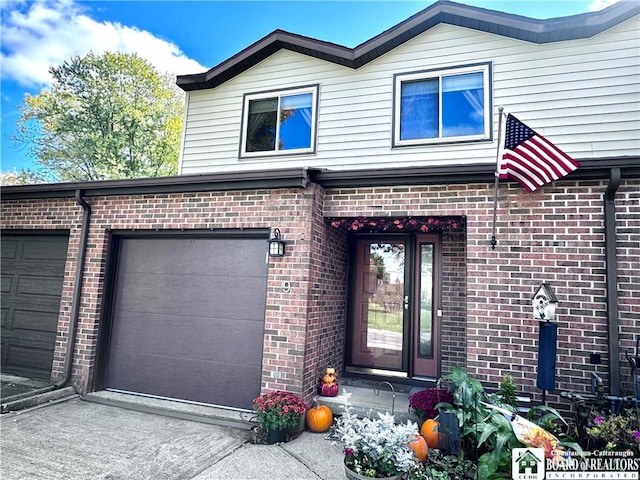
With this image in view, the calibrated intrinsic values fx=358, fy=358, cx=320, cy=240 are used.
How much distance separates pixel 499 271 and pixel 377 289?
2.11 meters

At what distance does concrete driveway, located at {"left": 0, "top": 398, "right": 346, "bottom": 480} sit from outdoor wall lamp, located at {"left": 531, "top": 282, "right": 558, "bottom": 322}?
94.4 inches

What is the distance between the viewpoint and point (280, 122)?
6199 mm

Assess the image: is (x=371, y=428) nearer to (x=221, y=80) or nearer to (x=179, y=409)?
(x=179, y=409)

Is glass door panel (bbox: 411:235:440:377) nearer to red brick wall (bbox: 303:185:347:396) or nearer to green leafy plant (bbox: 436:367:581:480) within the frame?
red brick wall (bbox: 303:185:347:396)

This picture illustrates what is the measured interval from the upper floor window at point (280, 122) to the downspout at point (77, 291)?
262cm

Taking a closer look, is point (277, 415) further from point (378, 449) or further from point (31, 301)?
point (31, 301)

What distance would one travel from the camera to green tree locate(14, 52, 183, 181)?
1456cm

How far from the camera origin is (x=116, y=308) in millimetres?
5457

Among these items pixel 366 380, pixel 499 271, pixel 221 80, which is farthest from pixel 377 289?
pixel 221 80

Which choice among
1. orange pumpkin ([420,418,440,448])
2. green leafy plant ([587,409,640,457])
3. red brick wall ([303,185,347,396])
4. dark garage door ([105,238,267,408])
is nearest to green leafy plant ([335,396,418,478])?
orange pumpkin ([420,418,440,448])

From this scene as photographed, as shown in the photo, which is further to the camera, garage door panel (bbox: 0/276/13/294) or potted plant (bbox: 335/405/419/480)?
garage door panel (bbox: 0/276/13/294)

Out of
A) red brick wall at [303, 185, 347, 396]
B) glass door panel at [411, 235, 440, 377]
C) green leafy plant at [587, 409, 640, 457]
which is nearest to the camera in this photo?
green leafy plant at [587, 409, 640, 457]

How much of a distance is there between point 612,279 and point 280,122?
5.09 m

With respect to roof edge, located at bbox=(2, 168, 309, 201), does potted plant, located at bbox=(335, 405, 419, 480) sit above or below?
below
